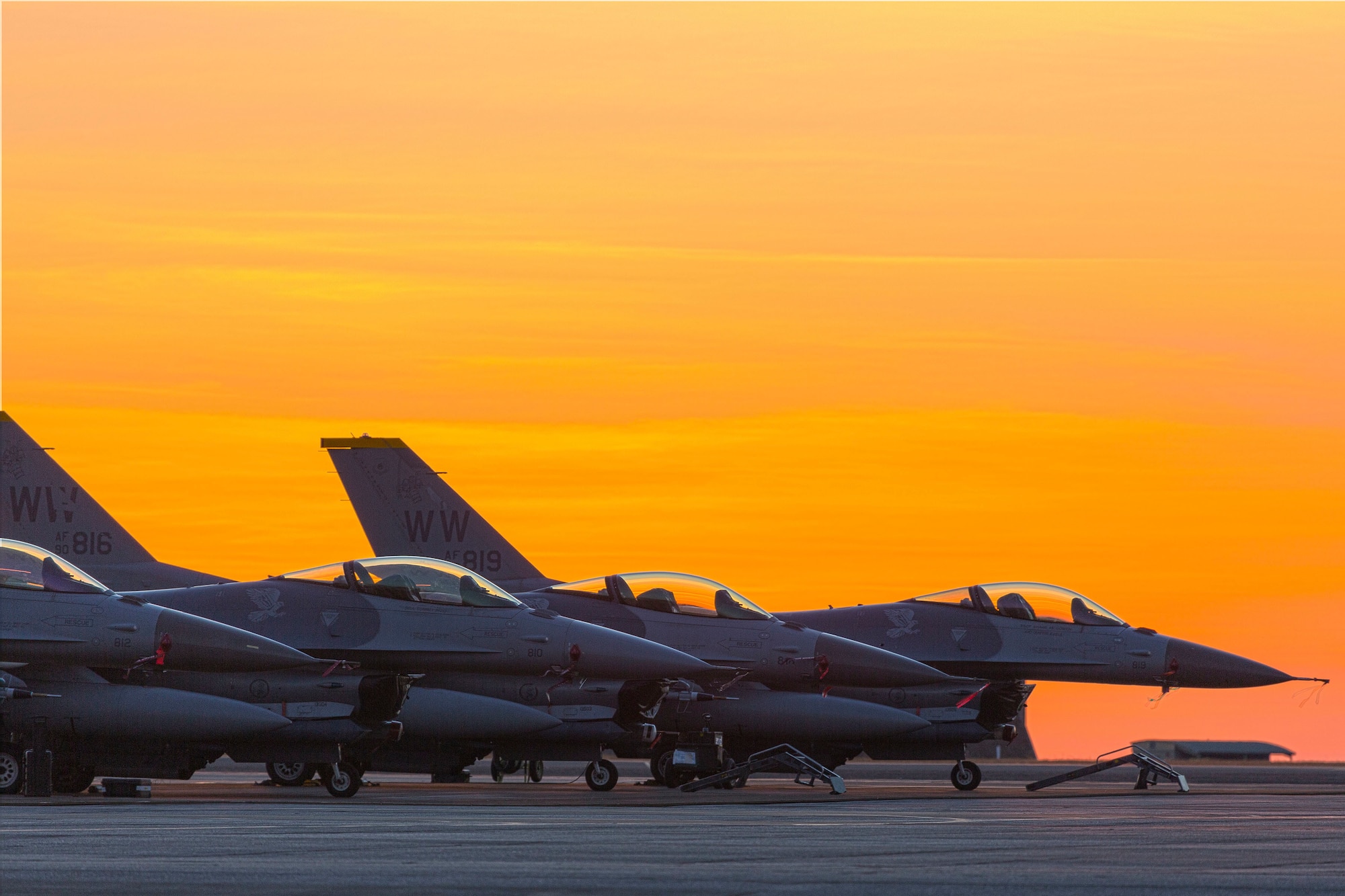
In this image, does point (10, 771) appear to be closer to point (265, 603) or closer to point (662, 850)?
point (265, 603)

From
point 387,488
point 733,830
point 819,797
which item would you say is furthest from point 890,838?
point 387,488

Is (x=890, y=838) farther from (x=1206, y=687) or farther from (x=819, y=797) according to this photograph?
(x=1206, y=687)

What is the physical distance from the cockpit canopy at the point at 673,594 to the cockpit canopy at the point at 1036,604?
4.26 metres

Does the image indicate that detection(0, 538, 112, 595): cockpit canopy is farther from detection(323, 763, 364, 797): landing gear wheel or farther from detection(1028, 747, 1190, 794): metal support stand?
detection(1028, 747, 1190, 794): metal support stand

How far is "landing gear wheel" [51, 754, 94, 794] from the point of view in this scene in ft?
77.9

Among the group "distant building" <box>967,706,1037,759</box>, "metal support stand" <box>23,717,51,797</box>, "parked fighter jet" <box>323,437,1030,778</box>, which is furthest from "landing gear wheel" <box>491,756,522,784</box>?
"distant building" <box>967,706,1037,759</box>

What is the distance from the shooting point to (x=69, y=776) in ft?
78.7

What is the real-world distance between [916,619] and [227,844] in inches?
786

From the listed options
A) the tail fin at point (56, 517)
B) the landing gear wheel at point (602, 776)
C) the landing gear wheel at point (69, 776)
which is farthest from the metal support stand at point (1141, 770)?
the tail fin at point (56, 517)

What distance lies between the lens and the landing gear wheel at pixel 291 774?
27.5 metres

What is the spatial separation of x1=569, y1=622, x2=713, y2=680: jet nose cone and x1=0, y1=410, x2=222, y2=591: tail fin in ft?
33.4

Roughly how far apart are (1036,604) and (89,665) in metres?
15.9

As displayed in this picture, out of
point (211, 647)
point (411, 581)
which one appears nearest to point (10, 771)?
point (211, 647)

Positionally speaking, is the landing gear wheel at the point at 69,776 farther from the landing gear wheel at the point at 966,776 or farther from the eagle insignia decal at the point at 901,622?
the eagle insignia decal at the point at 901,622
